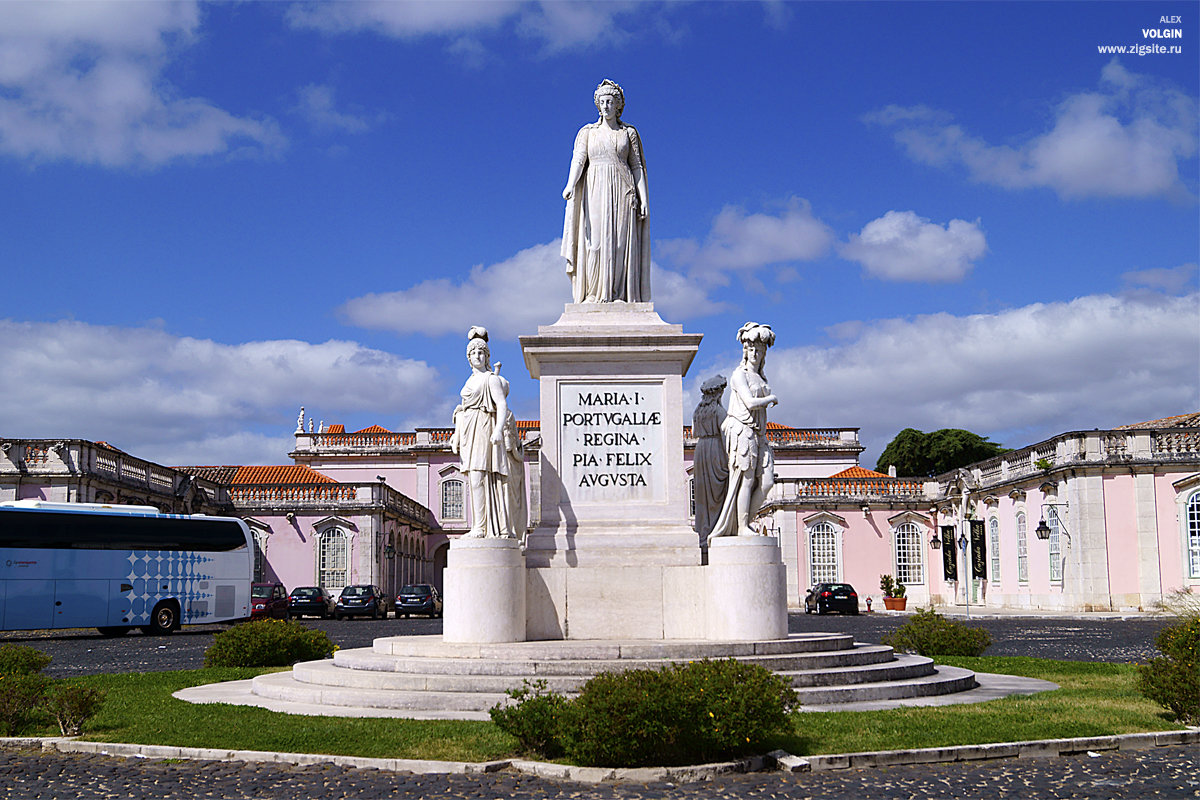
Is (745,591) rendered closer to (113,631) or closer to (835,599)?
(113,631)

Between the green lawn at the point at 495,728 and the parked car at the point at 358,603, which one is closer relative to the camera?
the green lawn at the point at 495,728

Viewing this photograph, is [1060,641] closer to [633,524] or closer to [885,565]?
[633,524]

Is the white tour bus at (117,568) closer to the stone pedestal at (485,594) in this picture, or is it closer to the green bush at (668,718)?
the stone pedestal at (485,594)

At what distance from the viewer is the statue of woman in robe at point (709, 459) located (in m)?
10.9

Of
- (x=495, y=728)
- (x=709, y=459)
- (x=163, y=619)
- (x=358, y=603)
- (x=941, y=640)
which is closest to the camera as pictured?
(x=495, y=728)

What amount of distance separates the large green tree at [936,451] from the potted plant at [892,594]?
2369 cm

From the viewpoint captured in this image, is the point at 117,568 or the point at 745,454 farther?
the point at 117,568

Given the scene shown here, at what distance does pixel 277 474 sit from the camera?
5297 cm

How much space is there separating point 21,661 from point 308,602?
25455 mm

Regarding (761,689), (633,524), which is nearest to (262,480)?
(633,524)

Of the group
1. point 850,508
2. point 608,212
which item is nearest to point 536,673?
point 608,212

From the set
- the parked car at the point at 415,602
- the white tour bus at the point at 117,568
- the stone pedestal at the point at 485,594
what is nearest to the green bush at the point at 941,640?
the stone pedestal at the point at 485,594

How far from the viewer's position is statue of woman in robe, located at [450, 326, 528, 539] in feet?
33.5

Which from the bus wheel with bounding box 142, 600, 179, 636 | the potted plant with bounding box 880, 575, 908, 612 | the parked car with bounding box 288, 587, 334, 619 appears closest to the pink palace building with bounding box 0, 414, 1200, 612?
the potted plant with bounding box 880, 575, 908, 612
